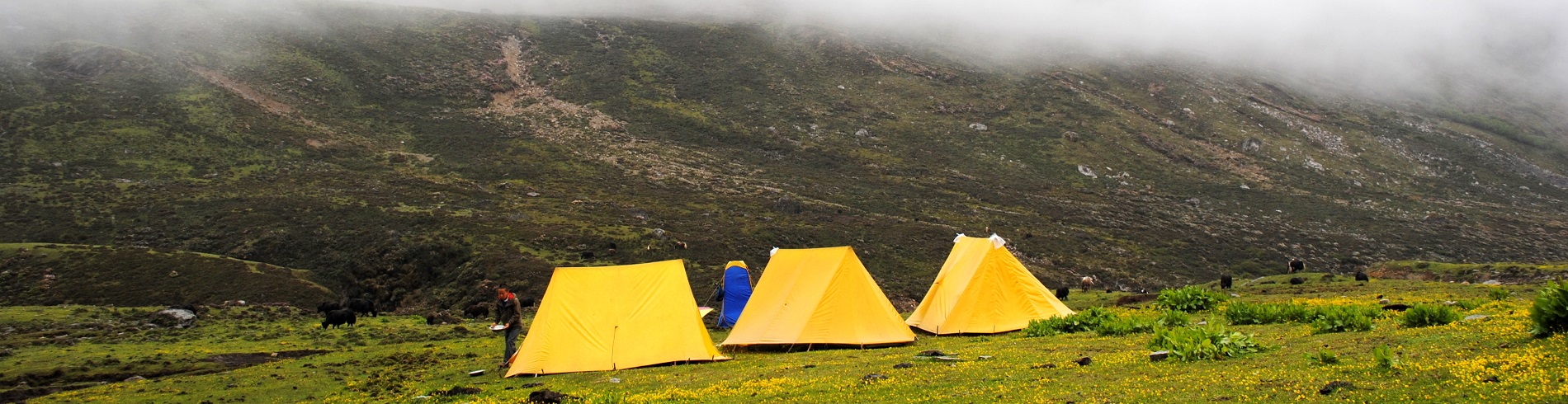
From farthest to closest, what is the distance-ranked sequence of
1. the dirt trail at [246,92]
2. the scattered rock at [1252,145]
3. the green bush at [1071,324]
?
the scattered rock at [1252,145]
the dirt trail at [246,92]
the green bush at [1071,324]

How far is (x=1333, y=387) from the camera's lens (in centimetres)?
873

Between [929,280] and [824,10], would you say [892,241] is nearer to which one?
[929,280]

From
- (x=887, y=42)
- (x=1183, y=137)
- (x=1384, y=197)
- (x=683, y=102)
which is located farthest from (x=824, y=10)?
(x=1384, y=197)

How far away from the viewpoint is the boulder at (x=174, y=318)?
1104 inches

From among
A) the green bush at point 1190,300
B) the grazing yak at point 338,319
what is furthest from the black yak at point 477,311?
the green bush at point 1190,300

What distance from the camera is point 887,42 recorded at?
111 meters

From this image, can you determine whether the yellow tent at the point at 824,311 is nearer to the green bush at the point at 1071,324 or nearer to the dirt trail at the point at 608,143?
the green bush at the point at 1071,324

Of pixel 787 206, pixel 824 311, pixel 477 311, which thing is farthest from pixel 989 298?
pixel 787 206

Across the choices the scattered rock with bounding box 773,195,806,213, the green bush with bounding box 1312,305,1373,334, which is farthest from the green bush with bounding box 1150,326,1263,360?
the scattered rock with bounding box 773,195,806,213

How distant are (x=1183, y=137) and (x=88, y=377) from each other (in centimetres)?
8971

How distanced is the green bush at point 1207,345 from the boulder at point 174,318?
30.1m

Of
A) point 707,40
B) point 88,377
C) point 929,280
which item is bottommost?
point 929,280

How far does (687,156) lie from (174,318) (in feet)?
154

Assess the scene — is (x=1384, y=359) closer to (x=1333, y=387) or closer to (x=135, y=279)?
(x=1333, y=387)
